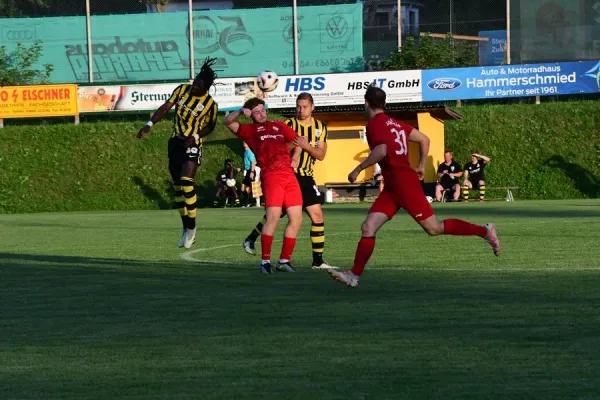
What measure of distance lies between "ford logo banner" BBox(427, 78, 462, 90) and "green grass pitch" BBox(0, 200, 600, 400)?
21850 millimetres

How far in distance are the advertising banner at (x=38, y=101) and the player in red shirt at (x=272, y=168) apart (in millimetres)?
26562

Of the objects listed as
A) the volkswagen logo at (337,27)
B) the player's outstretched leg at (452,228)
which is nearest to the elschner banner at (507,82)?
the volkswagen logo at (337,27)

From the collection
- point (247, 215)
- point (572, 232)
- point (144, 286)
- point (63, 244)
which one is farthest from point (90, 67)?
point (144, 286)

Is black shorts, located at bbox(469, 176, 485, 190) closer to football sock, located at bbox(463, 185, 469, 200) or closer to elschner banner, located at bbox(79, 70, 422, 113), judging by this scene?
football sock, located at bbox(463, 185, 469, 200)

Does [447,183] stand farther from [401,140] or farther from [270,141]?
[401,140]

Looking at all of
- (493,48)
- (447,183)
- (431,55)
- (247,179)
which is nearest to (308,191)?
(447,183)

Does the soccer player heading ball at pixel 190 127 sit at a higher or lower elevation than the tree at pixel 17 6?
lower

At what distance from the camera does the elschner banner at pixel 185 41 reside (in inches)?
1599

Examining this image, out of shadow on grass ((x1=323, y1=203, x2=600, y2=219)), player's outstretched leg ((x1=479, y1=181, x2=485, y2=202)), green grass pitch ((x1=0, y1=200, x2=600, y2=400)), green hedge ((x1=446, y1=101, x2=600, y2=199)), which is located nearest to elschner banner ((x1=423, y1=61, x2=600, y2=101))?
green hedge ((x1=446, y1=101, x2=600, y2=199))

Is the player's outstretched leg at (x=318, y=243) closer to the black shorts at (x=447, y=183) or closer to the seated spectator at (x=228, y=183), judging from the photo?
the black shorts at (x=447, y=183)

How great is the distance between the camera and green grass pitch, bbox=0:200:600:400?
239 inches

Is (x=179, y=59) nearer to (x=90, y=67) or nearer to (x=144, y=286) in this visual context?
(x=90, y=67)

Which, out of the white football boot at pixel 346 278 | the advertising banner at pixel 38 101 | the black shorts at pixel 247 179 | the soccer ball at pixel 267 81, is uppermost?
the advertising banner at pixel 38 101

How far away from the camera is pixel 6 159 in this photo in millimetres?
38906
